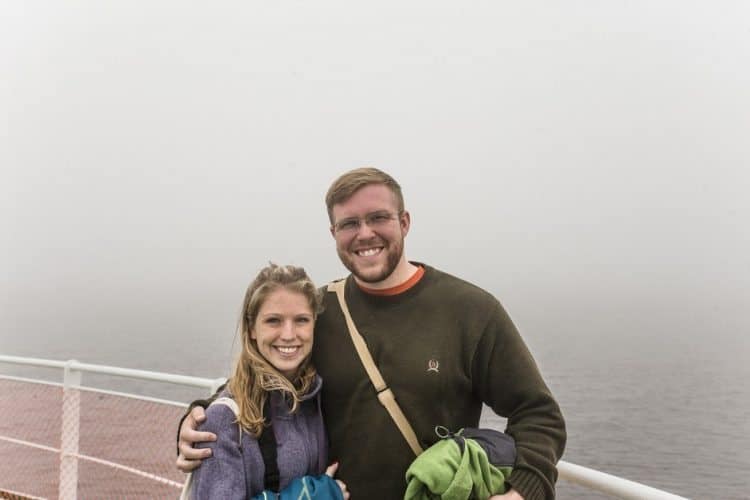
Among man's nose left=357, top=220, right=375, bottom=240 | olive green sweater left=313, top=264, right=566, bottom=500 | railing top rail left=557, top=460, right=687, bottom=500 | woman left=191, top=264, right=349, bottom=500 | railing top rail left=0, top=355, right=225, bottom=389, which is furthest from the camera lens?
railing top rail left=0, top=355, right=225, bottom=389

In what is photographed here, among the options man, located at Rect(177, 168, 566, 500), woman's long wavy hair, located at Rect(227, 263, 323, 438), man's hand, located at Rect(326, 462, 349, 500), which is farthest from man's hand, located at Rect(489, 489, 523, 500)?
woman's long wavy hair, located at Rect(227, 263, 323, 438)

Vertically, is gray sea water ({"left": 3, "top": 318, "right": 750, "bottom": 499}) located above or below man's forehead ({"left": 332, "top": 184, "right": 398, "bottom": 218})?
below

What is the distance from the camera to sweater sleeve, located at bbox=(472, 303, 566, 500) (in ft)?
5.66

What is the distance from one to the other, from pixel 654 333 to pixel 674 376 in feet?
166

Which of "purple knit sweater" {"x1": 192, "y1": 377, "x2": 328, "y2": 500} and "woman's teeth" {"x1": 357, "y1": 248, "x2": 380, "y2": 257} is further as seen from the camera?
"woman's teeth" {"x1": 357, "y1": 248, "x2": 380, "y2": 257}

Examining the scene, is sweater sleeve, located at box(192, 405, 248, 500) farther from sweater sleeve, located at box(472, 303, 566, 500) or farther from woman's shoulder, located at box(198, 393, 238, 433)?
sweater sleeve, located at box(472, 303, 566, 500)

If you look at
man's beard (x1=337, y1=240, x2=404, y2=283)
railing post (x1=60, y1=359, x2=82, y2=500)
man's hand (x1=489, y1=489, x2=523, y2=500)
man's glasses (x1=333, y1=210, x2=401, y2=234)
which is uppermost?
man's glasses (x1=333, y1=210, x2=401, y2=234)

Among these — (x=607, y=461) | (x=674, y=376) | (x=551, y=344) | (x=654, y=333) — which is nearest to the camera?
(x=607, y=461)

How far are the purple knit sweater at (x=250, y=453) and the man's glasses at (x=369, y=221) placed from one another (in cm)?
48

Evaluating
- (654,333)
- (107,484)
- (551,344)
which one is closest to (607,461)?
(107,484)

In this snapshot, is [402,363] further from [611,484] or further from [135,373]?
[135,373]

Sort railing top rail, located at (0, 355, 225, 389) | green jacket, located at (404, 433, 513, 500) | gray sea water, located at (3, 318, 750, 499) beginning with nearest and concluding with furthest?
green jacket, located at (404, 433, 513, 500)
railing top rail, located at (0, 355, 225, 389)
gray sea water, located at (3, 318, 750, 499)

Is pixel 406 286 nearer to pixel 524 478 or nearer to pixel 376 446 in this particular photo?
pixel 376 446

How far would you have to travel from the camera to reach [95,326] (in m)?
119
